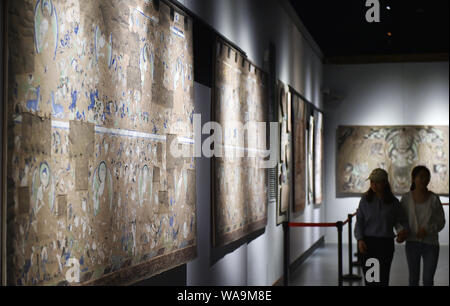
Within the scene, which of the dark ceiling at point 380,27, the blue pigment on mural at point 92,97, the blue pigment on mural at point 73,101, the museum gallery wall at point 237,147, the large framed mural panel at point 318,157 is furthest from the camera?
the large framed mural panel at point 318,157

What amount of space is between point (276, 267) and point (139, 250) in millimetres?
6051

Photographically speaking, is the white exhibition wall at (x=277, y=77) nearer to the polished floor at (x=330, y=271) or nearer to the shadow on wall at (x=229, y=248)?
the shadow on wall at (x=229, y=248)

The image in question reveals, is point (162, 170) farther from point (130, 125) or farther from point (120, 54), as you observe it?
point (120, 54)

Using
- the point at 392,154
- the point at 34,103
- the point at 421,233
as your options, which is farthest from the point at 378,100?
the point at 34,103

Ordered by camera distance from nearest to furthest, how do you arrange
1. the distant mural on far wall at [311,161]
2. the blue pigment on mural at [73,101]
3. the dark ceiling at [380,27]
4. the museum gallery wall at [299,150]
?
the blue pigment on mural at [73,101] → the museum gallery wall at [299,150] → the dark ceiling at [380,27] → the distant mural on far wall at [311,161]

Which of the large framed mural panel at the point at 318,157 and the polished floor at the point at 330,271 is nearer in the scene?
the polished floor at the point at 330,271

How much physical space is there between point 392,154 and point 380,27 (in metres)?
3.75

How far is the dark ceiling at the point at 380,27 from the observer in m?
12.6

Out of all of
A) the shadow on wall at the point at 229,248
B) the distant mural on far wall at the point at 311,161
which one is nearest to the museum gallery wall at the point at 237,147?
the shadow on wall at the point at 229,248

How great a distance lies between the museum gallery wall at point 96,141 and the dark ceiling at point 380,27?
765 centimetres

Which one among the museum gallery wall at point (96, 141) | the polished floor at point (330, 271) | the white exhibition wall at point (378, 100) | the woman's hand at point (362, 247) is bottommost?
the polished floor at point (330, 271)

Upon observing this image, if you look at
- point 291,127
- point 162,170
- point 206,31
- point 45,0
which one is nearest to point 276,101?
point 291,127

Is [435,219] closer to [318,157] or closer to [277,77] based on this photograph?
[277,77]
